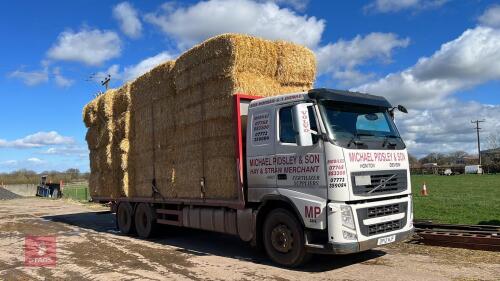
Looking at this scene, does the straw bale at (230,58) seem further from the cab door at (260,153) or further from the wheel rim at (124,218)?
the wheel rim at (124,218)

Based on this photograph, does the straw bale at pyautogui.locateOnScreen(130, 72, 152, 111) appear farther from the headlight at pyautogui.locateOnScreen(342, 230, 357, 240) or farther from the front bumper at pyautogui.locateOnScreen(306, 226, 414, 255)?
the headlight at pyautogui.locateOnScreen(342, 230, 357, 240)

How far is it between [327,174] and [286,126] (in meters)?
1.19

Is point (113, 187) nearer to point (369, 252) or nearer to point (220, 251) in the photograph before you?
point (220, 251)

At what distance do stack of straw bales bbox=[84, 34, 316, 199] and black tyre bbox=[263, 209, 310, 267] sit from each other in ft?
3.84

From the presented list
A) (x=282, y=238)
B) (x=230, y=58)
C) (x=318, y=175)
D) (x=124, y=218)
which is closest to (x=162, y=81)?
(x=230, y=58)

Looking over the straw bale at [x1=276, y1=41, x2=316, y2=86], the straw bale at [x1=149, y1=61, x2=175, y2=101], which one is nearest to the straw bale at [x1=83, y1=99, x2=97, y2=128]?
the straw bale at [x1=149, y1=61, x2=175, y2=101]

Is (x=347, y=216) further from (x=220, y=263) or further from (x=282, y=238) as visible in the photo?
(x=220, y=263)

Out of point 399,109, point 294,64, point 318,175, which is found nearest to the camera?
point 318,175

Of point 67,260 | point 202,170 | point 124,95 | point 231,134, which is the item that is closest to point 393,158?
point 231,134

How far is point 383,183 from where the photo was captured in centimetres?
780

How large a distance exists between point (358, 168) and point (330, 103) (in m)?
1.15

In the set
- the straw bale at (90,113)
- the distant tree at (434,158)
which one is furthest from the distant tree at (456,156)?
the straw bale at (90,113)

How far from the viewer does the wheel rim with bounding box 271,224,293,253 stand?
793 centimetres

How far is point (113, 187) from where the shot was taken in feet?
46.6
